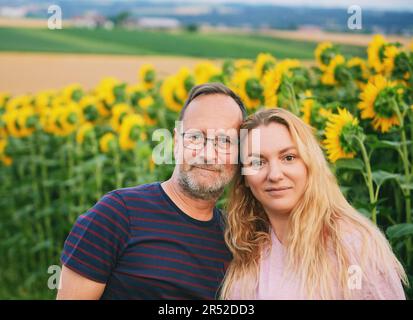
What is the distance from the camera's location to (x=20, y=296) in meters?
5.18

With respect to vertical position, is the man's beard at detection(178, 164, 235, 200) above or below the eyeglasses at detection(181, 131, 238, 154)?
below

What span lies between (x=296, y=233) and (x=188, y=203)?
1.50ft

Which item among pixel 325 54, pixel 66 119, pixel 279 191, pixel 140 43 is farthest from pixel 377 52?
pixel 140 43

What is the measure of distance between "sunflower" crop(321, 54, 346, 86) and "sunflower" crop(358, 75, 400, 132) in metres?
0.72

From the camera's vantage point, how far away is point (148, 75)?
552 cm

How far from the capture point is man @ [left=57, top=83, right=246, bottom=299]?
252 cm

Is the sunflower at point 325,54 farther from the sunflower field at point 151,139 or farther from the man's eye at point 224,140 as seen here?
the man's eye at point 224,140

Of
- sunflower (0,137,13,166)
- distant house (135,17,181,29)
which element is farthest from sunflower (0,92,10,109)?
distant house (135,17,181,29)

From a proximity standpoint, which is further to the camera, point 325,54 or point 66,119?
point 66,119

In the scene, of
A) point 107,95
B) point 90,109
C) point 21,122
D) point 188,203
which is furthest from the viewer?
point 21,122

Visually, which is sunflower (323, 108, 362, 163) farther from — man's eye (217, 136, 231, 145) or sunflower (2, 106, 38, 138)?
sunflower (2, 106, 38, 138)

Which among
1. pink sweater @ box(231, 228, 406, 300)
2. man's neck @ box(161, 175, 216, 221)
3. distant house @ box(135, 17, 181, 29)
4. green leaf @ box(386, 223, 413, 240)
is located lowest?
pink sweater @ box(231, 228, 406, 300)

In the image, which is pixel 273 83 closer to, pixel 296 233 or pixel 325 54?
pixel 325 54
